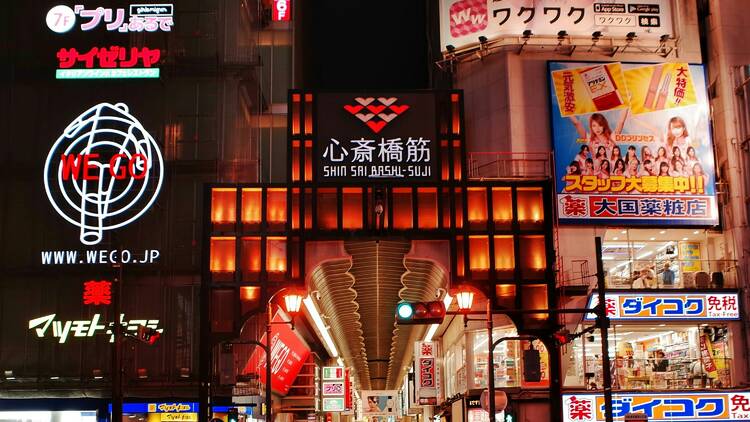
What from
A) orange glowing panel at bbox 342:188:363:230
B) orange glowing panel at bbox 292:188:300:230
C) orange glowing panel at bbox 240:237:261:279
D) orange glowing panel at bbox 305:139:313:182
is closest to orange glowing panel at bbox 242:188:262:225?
orange glowing panel at bbox 240:237:261:279

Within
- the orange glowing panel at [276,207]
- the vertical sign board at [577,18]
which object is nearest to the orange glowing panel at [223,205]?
the orange glowing panel at [276,207]

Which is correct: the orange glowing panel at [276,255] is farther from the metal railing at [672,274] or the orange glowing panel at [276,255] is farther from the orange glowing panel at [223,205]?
the metal railing at [672,274]

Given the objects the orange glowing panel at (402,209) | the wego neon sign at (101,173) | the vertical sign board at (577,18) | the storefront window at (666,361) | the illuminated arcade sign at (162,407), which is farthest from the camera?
the vertical sign board at (577,18)

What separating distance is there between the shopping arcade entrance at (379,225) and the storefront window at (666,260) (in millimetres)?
7059

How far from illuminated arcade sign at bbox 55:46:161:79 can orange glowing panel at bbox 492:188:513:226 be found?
14.9 m

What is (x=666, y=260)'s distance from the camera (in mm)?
33375

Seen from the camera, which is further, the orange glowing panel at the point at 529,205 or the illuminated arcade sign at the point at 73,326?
the illuminated arcade sign at the point at 73,326

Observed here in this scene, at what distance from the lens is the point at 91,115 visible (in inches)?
1348

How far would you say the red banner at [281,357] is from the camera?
115 feet

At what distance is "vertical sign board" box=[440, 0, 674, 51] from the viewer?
34.8 m

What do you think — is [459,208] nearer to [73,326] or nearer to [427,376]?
[427,376]

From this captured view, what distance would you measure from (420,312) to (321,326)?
19593 millimetres

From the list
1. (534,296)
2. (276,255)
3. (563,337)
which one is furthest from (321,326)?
(563,337)

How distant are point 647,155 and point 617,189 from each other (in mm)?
1884
